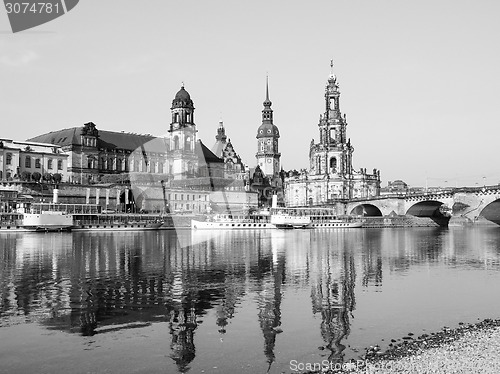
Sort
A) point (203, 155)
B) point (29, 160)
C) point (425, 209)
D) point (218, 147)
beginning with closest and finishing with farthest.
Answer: point (29, 160) < point (425, 209) < point (203, 155) < point (218, 147)

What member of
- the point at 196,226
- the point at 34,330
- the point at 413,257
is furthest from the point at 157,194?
the point at 34,330

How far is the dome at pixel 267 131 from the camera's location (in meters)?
164

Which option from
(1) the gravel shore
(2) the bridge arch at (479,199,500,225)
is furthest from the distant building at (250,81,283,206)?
(1) the gravel shore

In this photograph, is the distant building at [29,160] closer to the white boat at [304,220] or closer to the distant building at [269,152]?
the white boat at [304,220]

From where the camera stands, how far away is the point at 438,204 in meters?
111

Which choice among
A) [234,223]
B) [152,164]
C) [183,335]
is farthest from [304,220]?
[183,335]

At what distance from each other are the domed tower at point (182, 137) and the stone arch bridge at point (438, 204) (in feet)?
116

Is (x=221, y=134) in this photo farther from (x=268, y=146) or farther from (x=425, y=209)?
(x=425, y=209)

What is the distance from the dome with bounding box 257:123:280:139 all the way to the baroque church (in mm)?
29459

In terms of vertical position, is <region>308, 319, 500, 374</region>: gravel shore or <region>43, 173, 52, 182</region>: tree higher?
<region>43, 173, 52, 182</region>: tree

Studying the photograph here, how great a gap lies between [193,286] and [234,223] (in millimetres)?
60665

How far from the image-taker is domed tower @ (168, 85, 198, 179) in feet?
381

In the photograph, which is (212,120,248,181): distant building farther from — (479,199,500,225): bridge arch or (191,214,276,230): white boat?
(479,199,500,225): bridge arch

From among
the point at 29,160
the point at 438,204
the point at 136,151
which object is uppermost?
the point at 136,151
